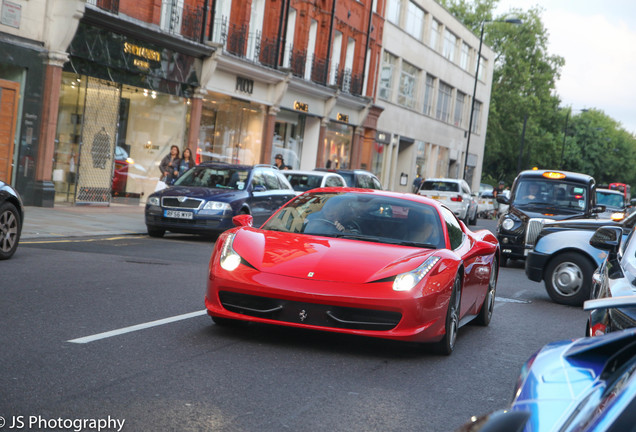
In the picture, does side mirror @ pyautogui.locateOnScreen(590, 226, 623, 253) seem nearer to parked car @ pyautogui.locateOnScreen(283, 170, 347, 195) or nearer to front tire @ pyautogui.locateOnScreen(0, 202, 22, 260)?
front tire @ pyautogui.locateOnScreen(0, 202, 22, 260)

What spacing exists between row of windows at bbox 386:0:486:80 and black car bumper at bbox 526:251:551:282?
35.5 meters

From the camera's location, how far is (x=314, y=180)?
938 inches

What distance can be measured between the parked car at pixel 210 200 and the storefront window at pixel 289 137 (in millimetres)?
15911

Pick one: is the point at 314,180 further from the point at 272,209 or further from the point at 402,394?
the point at 402,394

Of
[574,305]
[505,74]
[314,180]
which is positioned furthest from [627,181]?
[574,305]

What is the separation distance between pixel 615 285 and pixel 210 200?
40.0ft

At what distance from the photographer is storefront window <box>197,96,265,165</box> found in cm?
2977

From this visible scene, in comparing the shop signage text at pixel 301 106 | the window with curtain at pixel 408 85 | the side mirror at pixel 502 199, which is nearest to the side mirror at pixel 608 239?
the side mirror at pixel 502 199

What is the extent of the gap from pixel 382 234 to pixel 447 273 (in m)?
0.92

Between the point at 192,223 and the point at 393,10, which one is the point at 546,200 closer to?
the point at 192,223

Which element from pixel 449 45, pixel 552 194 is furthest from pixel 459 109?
pixel 552 194

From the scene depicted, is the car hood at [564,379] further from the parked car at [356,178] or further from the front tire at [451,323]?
the parked car at [356,178]

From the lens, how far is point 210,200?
56.4 ft

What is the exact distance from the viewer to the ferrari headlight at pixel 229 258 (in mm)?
7074
